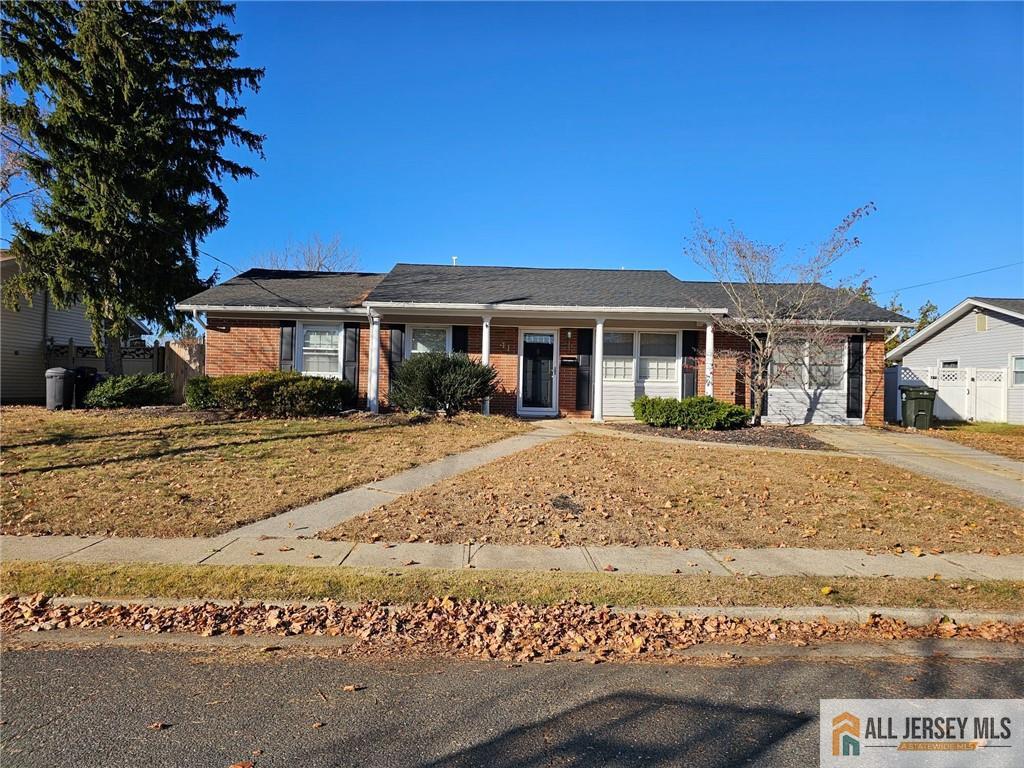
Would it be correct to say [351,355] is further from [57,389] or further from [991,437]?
[991,437]

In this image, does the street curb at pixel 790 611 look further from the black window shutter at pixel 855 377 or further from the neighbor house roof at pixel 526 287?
the black window shutter at pixel 855 377

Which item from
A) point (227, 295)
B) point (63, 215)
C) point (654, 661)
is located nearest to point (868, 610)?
point (654, 661)

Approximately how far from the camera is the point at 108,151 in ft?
55.2

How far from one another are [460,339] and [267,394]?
5.18m

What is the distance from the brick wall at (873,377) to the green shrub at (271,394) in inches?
548

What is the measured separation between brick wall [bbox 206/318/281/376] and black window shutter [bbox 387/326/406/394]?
123 inches

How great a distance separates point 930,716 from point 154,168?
21300 millimetres

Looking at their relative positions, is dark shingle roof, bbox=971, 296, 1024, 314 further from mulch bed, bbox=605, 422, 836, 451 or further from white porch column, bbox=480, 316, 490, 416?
white porch column, bbox=480, 316, 490, 416

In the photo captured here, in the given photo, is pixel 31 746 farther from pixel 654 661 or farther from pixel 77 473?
pixel 77 473

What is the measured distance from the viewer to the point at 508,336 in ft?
52.7

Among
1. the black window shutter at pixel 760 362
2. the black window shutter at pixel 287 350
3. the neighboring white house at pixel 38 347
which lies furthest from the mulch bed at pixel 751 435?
the neighboring white house at pixel 38 347

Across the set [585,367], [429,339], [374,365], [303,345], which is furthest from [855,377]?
[303,345]

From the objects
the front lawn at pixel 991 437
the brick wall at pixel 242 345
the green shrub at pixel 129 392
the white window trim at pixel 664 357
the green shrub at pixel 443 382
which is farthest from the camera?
the brick wall at pixel 242 345

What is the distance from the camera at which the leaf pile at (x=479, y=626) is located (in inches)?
154
